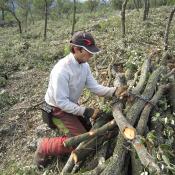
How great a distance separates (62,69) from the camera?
528 centimetres

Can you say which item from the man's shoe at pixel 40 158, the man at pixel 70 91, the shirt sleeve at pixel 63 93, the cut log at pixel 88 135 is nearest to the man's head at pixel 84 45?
the man at pixel 70 91

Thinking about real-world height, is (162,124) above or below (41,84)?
above

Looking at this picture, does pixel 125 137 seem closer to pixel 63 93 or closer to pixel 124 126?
pixel 124 126

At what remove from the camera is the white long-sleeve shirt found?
5242 millimetres

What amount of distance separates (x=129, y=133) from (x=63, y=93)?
46.5 inches

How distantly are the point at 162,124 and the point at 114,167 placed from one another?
1.21 metres

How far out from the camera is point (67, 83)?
17.4 ft

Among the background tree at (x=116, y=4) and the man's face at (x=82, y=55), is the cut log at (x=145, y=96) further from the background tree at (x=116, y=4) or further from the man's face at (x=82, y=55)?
the background tree at (x=116, y=4)

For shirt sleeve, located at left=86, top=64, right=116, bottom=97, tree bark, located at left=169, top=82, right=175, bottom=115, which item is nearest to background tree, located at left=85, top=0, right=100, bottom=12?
tree bark, located at left=169, top=82, right=175, bottom=115

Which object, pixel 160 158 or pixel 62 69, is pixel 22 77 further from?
pixel 160 158

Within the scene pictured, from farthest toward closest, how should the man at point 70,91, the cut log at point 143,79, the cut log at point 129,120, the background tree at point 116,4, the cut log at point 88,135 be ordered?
the background tree at point 116,4 → the cut log at point 143,79 → the man at point 70,91 → the cut log at point 88,135 → the cut log at point 129,120

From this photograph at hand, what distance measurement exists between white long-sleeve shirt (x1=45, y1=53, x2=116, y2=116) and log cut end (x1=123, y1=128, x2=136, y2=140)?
96 centimetres

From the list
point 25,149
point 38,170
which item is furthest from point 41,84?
point 38,170

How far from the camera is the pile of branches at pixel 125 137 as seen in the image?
449cm
